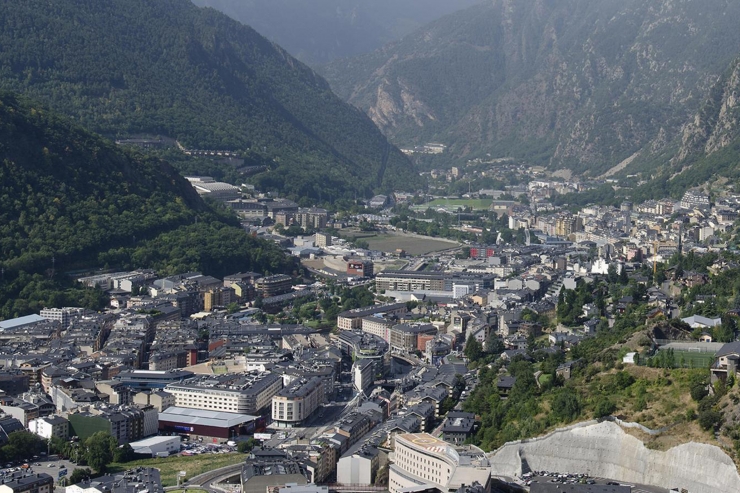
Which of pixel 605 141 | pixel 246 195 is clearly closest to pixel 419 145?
pixel 605 141

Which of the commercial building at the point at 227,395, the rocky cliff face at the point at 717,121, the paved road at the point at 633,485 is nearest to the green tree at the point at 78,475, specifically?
the commercial building at the point at 227,395

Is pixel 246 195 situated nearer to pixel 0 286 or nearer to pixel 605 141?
pixel 0 286

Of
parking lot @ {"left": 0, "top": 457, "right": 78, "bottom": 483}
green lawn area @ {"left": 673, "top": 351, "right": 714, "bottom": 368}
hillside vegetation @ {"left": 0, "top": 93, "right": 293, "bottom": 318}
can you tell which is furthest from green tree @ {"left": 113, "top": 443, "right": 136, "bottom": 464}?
hillside vegetation @ {"left": 0, "top": 93, "right": 293, "bottom": 318}

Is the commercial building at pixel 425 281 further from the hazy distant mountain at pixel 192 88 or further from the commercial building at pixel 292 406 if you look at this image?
the hazy distant mountain at pixel 192 88

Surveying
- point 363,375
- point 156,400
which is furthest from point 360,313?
point 156,400

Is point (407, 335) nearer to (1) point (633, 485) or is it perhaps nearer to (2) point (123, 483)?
(2) point (123, 483)

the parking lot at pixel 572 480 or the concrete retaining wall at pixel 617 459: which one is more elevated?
the concrete retaining wall at pixel 617 459
